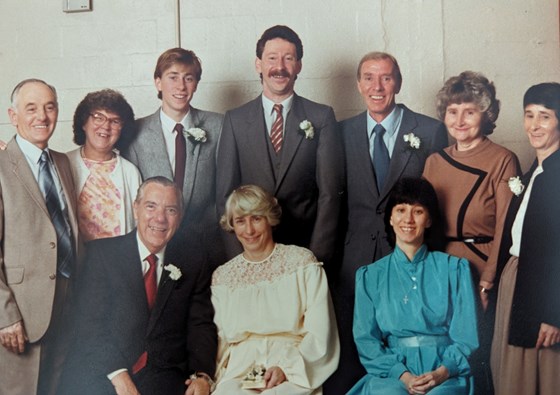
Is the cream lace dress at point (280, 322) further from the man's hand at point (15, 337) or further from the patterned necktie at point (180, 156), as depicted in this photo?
the man's hand at point (15, 337)

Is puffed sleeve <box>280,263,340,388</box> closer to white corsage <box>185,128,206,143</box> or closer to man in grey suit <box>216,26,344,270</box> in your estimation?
man in grey suit <box>216,26,344,270</box>

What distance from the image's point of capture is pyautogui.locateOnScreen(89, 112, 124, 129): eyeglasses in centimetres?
496

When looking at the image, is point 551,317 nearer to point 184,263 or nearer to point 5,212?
point 184,263

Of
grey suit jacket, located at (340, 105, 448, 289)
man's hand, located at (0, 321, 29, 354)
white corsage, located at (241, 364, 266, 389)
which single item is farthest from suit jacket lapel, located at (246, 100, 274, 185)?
man's hand, located at (0, 321, 29, 354)

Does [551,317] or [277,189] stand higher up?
[277,189]

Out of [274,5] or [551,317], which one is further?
[274,5]

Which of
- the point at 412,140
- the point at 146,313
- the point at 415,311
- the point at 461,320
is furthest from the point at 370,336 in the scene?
the point at 146,313

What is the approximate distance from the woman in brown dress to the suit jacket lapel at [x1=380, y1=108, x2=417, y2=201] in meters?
0.11

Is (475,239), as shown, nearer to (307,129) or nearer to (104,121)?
(307,129)

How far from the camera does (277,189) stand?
4785 millimetres

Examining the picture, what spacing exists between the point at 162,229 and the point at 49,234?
0.53 m

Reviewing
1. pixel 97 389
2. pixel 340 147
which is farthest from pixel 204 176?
pixel 97 389

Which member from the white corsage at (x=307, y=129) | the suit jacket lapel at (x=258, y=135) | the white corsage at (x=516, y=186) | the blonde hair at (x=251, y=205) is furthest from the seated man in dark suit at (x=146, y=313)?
the white corsage at (x=516, y=186)

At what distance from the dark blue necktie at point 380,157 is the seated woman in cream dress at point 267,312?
471mm
